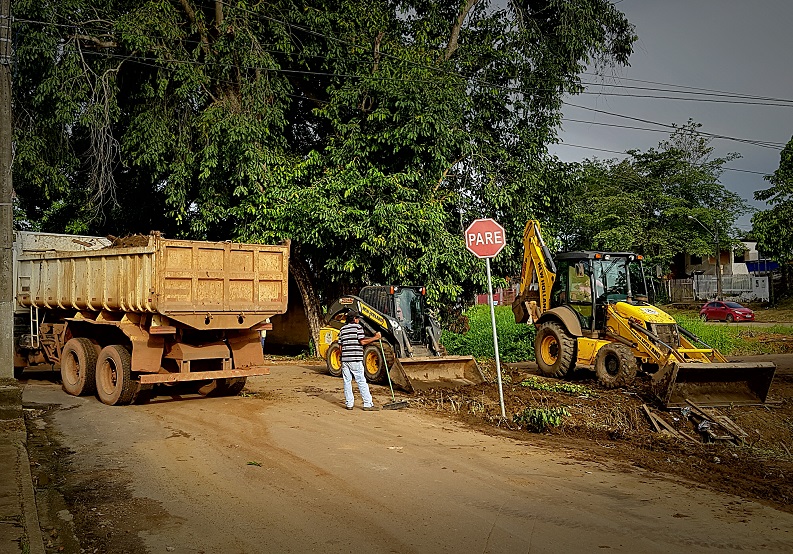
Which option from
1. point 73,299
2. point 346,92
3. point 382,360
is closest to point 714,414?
point 382,360

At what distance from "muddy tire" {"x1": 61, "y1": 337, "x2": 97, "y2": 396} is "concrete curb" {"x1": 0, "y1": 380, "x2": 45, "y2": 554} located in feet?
4.43

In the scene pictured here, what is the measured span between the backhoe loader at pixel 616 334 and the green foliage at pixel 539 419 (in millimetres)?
2242

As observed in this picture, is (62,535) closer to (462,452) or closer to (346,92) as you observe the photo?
(462,452)

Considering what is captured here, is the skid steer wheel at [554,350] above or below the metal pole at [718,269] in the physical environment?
below

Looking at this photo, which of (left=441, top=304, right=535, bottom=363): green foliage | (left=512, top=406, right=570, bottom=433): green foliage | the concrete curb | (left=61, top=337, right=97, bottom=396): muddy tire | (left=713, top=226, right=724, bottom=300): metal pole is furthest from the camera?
(left=713, top=226, right=724, bottom=300): metal pole

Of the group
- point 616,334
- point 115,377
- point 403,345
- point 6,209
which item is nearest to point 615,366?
point 616,334

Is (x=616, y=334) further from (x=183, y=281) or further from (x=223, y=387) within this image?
(x=183, y=281)

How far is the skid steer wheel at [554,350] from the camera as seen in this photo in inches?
623

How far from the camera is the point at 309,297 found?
23.5 metres

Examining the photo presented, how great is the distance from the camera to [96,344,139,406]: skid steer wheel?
12.5m

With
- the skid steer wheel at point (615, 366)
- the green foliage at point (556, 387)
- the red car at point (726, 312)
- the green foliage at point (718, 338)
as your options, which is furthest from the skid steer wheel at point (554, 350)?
the red car at point (726, 312)

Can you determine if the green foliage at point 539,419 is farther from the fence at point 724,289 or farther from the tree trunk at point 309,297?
the fence at point 724,289

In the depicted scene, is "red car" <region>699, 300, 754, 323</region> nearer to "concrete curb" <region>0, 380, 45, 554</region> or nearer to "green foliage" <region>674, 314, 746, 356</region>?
"green foliage" <region>674, 314, 746, 356</region>

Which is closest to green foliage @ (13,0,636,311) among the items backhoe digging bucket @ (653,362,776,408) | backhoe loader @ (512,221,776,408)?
backhoe loader @ (512,221,776,408)
